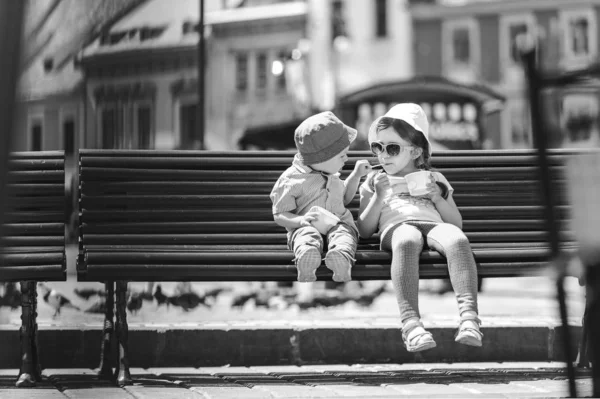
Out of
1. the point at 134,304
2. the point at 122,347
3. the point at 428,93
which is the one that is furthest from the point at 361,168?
the point at 428,93

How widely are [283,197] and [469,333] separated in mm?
1092

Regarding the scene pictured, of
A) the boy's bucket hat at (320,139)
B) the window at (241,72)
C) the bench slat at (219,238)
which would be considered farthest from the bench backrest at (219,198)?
the window at (241,72)

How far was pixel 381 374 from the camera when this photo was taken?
5.28 m

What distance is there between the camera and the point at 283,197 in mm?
5102

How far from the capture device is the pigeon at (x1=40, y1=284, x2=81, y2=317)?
265 inches

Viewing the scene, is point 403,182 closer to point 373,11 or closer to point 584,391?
point 584,391

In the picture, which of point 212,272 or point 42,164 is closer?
point 212,272

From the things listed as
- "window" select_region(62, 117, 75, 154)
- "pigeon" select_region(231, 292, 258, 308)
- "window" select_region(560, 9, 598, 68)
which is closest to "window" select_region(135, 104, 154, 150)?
"window" select_region(62, 117, 75, 154)

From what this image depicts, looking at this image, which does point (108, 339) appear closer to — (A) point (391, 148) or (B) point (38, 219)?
(B) point (38, 219)

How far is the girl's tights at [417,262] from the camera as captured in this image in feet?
15.1

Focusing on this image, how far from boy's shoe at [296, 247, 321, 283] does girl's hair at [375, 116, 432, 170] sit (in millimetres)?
785

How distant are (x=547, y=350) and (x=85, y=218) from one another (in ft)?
7.63

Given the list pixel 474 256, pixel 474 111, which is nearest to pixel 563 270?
pixel 474 256

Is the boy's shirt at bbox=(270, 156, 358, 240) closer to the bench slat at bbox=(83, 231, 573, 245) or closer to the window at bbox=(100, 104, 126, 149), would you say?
the bench slat at bbox=(83, 231, 573, 245)
